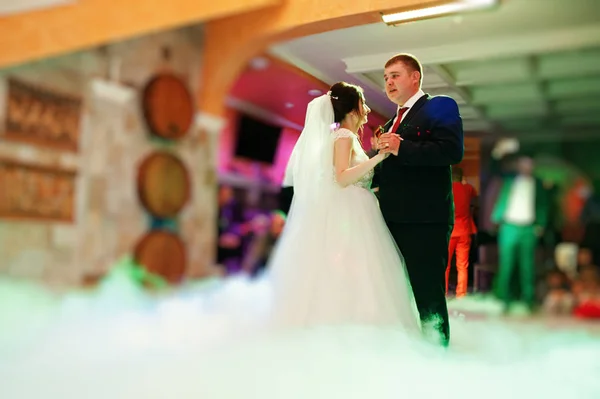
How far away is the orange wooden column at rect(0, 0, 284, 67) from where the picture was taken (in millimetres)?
1911

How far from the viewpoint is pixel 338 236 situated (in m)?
0.63

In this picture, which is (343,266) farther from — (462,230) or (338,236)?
(462,230)

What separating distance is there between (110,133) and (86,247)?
2.22 ft

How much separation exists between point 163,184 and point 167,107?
0.48 metres

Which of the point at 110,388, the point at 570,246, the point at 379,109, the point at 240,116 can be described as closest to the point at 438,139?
the point at 379,109

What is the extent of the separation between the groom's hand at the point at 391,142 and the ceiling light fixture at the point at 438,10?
0.12 meters

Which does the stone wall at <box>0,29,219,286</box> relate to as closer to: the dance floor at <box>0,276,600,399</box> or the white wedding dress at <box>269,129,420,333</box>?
the dance floor at <box>0,276,600,399</box>

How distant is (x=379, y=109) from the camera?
1.59 ft

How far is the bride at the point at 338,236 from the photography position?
0.51 m

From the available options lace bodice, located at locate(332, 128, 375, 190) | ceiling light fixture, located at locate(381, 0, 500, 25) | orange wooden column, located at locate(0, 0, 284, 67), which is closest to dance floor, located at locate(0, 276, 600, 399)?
lace bodice, located at locate(332, 128, 375, 190)

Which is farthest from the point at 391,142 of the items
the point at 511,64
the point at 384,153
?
the point at 511,64

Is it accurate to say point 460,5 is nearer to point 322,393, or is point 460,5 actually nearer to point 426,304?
point 426,304

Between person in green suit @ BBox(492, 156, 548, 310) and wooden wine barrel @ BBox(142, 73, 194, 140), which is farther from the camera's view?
wooden wine barrel @ BBox(142, 73, 194, 140)

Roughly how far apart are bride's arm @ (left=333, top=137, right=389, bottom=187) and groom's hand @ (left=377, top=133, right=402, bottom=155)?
0.03 metres
